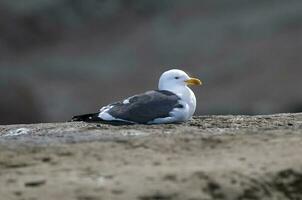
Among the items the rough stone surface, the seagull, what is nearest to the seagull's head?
the seagull

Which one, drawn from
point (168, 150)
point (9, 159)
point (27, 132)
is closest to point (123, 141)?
point (168, 150)

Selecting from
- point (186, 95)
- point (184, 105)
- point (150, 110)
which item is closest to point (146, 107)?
point (150, 110)

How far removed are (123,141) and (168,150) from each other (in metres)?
0.26

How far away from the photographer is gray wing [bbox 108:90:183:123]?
5.73 meters

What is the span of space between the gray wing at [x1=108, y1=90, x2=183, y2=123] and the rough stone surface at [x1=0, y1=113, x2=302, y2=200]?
59.9 inches

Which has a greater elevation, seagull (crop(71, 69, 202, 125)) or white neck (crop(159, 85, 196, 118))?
white neck (crop(159, 85, 196, 118))

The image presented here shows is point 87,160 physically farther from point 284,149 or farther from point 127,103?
point 127,103

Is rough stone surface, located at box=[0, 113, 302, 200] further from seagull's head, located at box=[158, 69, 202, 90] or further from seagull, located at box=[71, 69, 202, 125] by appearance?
seagull's head, located at box=[158, 69, 202, 90]

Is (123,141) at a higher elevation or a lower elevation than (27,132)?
lower

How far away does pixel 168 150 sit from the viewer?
12.4 feet

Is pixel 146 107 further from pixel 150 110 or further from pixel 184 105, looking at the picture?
pixel 184 105

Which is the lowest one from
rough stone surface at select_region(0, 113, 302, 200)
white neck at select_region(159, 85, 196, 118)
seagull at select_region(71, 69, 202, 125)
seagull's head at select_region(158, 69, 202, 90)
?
rough stone surface at select_region(0, 113, 302, 200)

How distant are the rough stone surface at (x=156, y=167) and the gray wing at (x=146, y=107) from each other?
152cm

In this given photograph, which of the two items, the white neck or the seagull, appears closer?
the seagull
